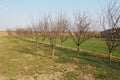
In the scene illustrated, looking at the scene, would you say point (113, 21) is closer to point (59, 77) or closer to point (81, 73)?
point (81, 73)

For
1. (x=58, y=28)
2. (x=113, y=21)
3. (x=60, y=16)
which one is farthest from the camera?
(x=60, y=16)

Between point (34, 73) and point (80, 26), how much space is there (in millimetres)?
13727

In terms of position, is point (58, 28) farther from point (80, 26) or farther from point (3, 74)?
point (3, 74)

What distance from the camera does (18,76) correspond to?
38.5ft

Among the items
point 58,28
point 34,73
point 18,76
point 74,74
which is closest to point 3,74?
point 18,76

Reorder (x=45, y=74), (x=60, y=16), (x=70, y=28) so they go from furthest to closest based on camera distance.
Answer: (x=70, y=28), (x=60, y=16), (x=45, y=74)

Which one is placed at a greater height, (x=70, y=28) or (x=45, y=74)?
(x=70, y=28)

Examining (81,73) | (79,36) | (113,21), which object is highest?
(113,21)

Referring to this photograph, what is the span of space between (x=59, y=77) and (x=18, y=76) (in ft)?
8.81

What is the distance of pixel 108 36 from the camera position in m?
18.6

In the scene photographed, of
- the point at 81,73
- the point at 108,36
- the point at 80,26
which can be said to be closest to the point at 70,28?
the point at 80,26

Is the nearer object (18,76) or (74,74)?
(18,76)

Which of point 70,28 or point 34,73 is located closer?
point 34,73

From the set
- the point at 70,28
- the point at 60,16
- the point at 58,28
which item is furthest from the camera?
the point at 70,28
